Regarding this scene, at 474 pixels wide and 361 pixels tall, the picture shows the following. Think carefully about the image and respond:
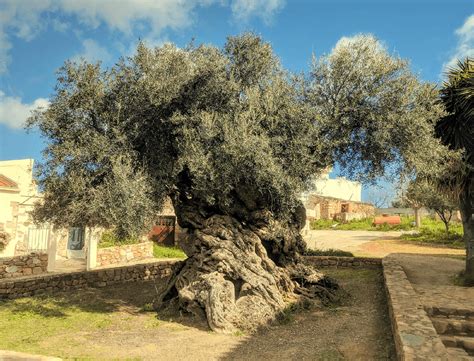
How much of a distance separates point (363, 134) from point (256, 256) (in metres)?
4.55

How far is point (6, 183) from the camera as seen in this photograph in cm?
1978

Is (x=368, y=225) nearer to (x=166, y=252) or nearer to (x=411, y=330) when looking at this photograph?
(x=166, y=252)

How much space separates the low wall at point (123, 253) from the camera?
61.0 feet

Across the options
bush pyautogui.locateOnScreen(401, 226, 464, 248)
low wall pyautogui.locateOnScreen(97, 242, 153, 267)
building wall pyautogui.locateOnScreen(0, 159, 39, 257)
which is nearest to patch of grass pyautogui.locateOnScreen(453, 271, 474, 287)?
bush pyautogui.locateOnScreen(401, 226, 464, 248)

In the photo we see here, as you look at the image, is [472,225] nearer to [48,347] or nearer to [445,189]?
[445,189]

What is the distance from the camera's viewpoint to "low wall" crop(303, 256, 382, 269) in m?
19.2

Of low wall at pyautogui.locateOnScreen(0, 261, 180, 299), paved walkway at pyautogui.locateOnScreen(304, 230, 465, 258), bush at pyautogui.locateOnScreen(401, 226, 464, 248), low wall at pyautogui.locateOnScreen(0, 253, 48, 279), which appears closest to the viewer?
low wall at pyautogui.locateOnScreen(0, 261, 180, 299)

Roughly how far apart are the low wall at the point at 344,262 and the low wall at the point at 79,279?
718 centimetres

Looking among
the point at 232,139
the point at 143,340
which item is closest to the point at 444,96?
the point at 232,139

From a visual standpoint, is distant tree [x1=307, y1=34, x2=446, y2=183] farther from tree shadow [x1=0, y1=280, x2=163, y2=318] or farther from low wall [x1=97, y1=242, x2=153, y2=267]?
low wall [x1=97, y1=242, x2=153, y2=267]

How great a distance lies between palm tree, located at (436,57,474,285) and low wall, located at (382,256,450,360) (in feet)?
14.3

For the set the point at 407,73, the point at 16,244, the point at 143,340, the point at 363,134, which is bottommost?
the point at 143,340

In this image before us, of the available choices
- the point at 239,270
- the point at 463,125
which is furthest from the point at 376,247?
the point at 239,270

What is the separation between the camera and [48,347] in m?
8.34
